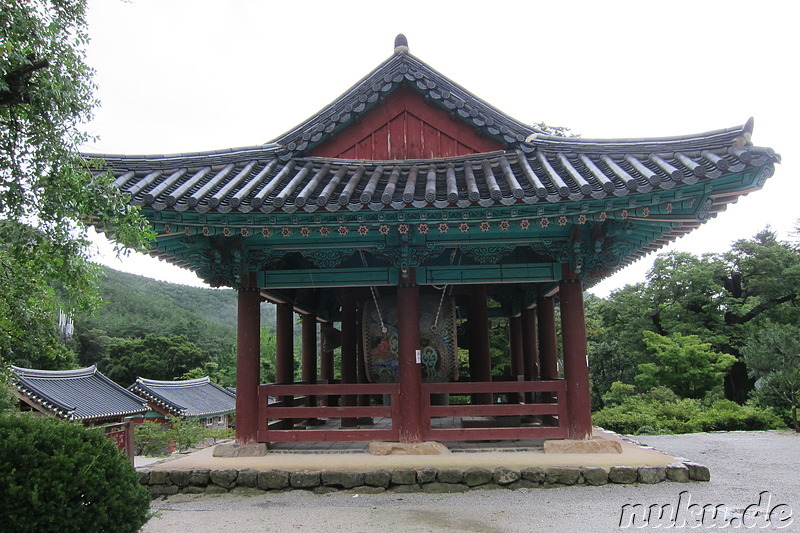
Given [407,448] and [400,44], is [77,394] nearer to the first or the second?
[407,448]

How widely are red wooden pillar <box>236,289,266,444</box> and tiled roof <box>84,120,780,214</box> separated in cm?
203

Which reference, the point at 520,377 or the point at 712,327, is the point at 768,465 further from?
the point at 712,327

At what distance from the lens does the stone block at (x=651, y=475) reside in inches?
300

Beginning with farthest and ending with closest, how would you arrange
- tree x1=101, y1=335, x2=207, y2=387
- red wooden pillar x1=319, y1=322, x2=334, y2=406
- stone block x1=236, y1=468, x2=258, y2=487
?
1. tree x1=101, y1=335, x2=207, y2=387
2. red wooden pillar x1=319, y1=322, x2=334, y2=406
3. stone block x1=236, y1=468, x2=258, y2=487

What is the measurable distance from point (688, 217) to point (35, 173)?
309 inches

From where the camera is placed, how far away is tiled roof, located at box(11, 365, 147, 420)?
103 feet

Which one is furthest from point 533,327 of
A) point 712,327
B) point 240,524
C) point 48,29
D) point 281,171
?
point 712,327

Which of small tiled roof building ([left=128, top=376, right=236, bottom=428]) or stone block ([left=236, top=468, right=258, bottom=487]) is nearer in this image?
stone block ([left=236, top=468, right=258, bottom=487])

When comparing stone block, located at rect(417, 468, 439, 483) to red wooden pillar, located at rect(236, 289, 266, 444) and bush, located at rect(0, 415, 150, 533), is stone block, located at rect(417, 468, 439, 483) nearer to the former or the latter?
red wooden pillar, located at rect(236, 289, 266, 444)

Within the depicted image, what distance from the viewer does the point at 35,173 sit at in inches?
183

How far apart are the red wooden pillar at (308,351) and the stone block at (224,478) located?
4729 millimetres

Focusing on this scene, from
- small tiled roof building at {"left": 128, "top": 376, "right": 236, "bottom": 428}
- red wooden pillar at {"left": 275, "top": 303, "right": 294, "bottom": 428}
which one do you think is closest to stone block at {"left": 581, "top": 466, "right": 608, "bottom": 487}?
red wooden pillar at {"left": 275, "top": 303, "right": 294, "bottom": 428}

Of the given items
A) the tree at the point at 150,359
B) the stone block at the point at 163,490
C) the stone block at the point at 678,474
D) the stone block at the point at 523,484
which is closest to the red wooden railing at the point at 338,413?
the stone block at the point at 163,490

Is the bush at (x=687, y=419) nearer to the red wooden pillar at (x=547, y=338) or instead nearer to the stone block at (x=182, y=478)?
the red wooden pillar at (x=547, y=338)
